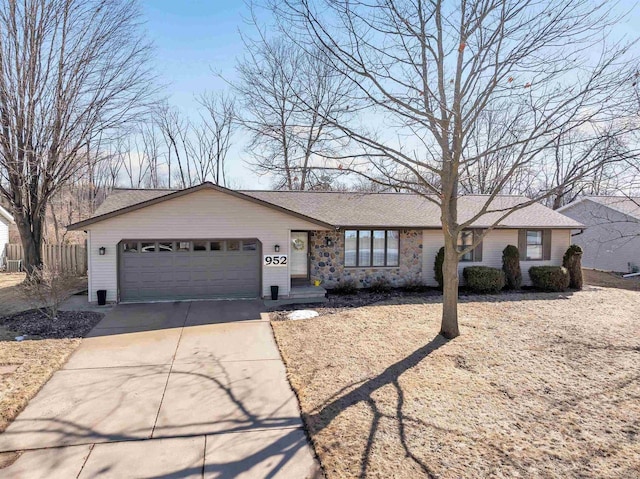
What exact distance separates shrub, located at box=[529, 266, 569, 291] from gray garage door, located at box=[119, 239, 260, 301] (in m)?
9.89

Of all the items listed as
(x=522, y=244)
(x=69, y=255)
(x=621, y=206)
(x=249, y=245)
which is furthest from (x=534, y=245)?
→ (x=69, y=255)

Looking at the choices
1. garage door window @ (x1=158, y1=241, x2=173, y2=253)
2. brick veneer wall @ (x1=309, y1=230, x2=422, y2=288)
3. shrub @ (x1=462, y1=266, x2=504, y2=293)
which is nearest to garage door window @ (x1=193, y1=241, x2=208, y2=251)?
garage door window @ (x1=158, y1=241, x2=173, y2=253)

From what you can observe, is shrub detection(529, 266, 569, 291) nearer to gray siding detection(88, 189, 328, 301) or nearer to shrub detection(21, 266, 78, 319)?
gray siding detection(88, 189, 328, 301)

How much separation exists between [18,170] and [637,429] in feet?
56.0

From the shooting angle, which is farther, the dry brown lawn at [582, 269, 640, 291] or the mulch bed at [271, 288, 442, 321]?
the dry brown lawn at [582, 269, 640, 291]

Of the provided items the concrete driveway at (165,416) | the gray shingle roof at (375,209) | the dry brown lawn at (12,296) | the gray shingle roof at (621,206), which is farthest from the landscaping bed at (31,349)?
the gray shingle roof at (621,206)

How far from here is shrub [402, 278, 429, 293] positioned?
43.4ft

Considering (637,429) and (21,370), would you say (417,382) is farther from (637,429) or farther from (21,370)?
(21,370)

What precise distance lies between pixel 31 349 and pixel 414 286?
1073cm

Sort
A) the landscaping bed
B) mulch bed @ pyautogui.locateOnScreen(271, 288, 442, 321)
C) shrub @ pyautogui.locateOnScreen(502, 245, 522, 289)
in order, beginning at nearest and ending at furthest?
the landscaping bed → mulch bed @ pyautogui.locateOnScreen(271, 288, 442, 321) → shrub @ pyautogui.locateOnScreen(502, 245, 522, 289)

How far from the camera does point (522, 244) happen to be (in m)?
14.6

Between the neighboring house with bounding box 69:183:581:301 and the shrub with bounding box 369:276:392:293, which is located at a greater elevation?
the neighboring house with bounding box 69:183:581:301

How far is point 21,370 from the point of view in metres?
5.96

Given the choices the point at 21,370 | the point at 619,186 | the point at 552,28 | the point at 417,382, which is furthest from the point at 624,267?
the point at 21,370
